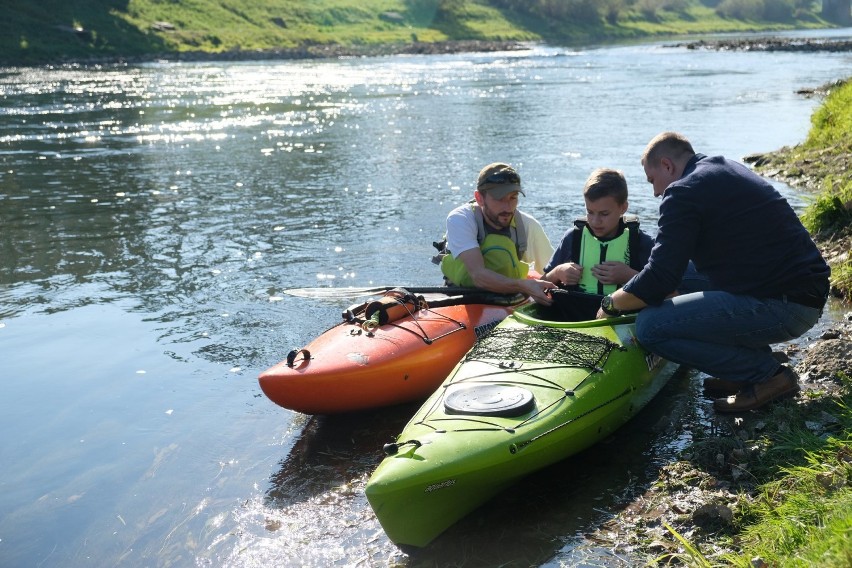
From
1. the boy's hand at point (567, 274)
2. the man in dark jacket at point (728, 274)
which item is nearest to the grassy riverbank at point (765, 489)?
the man in dark jacket at point (728, 274)

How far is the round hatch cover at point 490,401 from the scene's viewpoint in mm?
4449

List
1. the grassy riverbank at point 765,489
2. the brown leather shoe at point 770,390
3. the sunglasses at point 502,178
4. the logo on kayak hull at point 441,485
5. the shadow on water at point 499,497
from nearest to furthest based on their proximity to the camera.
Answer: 1. the grassy riverbank at point 765,489
2. the logo on kayak hull at point 441,485
3. the shadow on water at point 499,497
4. the brown leather shoe at point 770,390
5. the sunglasses at point 502,178

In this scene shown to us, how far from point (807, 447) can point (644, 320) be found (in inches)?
46.9

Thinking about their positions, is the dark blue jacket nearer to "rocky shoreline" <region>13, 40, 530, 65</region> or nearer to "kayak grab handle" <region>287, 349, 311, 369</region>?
"kayak grab handle" <region>287, 349, 311, 369</region>

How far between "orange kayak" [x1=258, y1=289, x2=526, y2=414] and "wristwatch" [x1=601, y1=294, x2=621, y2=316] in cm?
111

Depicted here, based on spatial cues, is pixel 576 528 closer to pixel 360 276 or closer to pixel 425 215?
pixel 360 276

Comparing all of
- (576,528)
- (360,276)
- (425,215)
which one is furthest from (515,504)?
(425,215)

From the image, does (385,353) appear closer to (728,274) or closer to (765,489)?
(728,274)

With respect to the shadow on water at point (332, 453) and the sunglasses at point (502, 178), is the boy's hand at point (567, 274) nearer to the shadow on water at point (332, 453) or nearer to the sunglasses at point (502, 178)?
the sunglasses at point (502, 178)

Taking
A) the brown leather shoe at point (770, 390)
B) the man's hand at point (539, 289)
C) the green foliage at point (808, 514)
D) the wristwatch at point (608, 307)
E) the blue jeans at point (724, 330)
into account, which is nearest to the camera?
the green foliage at point (808, 514)

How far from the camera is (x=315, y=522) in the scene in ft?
15.0

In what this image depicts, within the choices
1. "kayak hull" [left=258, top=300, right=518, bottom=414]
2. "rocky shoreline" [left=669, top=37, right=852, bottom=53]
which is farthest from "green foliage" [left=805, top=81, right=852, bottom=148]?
"rocky shoreline" [left=669, top=37, right=852, bottom=53]

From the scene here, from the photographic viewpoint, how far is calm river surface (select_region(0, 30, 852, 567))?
4586 millimetres

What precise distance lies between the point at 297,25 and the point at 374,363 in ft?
162
